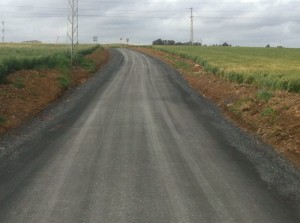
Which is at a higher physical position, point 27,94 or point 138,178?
point 27,94

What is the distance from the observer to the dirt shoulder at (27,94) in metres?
14.1

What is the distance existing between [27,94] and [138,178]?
11075 millimetres

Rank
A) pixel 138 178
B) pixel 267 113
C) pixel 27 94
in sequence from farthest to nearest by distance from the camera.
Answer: pixel 27 94
pixel 267 113
pixel 138 178

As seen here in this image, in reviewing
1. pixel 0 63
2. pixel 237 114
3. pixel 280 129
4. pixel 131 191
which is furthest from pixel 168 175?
pixel 0 63

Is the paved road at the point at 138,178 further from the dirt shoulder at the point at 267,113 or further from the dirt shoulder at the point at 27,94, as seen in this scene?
the dirt shoulder at the point at 27,94

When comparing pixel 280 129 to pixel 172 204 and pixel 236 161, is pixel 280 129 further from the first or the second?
pixel 172 204

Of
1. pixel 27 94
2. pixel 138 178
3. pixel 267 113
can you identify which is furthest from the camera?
pixel 27 94

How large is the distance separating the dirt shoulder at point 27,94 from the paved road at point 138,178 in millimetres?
2108

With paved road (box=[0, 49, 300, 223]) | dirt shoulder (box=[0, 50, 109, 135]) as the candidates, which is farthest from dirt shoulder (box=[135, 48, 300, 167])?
dirt shoulder (box=[0, 50, 109, 135])

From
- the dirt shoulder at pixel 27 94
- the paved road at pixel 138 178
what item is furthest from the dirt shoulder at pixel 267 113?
the dirt shoulder at pixel 27 94

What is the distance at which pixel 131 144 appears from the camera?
34.6ft

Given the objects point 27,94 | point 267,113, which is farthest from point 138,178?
point 27,94

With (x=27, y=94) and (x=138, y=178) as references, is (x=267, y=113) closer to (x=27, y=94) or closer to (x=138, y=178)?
(x=138, y=178)

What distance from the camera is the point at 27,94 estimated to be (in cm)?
1770
